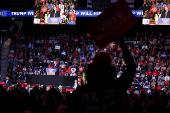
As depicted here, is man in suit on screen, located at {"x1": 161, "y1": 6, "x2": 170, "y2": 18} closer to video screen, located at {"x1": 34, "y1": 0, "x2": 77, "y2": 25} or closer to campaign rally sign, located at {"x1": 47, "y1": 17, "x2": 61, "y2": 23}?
video screen, located at {"x1": 34, "y1": 0, "x2": 77, "y2": 25}

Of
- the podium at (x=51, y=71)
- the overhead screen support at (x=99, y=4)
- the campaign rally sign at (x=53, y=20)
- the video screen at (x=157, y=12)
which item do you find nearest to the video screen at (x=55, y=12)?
the campaign rally sign at (x=53, y=20)

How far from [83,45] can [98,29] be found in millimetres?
19496

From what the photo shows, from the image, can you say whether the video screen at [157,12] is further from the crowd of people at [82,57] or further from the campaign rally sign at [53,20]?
the campaign rally sign at [53,20]

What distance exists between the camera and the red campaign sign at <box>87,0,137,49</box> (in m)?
2.91

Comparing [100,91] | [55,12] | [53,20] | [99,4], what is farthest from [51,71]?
[100,91]

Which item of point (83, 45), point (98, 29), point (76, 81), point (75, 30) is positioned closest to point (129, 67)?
point (98, 29)

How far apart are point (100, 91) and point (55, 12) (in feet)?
70.7

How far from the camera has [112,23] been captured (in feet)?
9.67

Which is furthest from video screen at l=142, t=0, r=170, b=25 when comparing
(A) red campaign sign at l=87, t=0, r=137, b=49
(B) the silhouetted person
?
(B) the silhouetted person

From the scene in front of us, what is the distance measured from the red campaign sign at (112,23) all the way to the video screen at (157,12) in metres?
20.7

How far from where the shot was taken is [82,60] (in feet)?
67.8

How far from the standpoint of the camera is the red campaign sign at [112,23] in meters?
2.91

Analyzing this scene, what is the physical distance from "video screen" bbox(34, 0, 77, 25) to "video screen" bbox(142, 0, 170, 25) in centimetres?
652

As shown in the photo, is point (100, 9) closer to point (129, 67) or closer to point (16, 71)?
point (16, 71)
